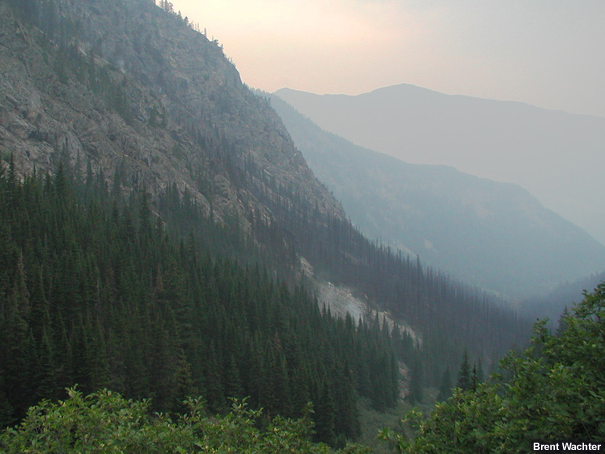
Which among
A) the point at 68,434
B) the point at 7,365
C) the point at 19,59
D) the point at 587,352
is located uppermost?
the point at 19,59

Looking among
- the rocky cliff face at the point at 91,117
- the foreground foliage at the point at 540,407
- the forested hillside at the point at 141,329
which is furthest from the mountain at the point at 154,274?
the foreground foliage at the point at 540,407

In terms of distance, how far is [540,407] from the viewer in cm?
1401

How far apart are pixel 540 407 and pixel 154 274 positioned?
7225 centimetres

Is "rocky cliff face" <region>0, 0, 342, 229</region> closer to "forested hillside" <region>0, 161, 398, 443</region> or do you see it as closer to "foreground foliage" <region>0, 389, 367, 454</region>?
"forested hillside" <region>0, 161, 398, 443</region>

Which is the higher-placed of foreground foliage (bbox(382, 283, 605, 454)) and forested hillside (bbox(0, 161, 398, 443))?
foreground foliage (bbox(382, 283, 605, 454))

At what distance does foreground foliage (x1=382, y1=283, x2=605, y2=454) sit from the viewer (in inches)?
510

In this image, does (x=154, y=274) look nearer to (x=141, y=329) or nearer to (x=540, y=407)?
(x=141, y=329)

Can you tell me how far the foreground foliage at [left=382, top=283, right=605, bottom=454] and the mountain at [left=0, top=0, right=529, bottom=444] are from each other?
119 feet

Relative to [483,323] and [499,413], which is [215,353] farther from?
[483,323]

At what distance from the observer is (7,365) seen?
143ft

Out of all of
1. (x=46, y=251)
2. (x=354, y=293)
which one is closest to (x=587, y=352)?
(x=46, y=251)

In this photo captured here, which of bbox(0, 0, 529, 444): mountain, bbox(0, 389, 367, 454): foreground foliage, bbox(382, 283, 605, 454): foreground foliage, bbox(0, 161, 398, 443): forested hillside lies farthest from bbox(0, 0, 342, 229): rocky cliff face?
bbox(382, 283, 605, 454): foreground foliage

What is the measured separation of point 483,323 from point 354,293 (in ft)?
200

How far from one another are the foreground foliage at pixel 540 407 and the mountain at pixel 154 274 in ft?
119
